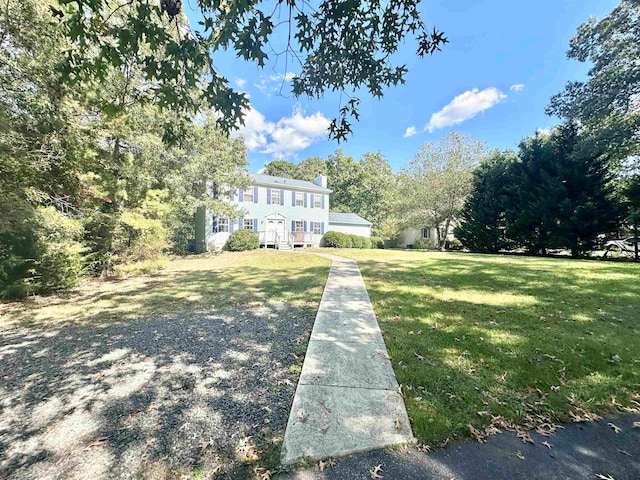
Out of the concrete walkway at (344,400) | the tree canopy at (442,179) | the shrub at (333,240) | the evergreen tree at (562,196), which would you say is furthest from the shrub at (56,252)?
the tree canopy at (442,179)

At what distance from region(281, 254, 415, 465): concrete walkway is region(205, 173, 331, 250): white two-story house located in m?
16.0

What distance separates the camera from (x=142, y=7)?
7.50ft

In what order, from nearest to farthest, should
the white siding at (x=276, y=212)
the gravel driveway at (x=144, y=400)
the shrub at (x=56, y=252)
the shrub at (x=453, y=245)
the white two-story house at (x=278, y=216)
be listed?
the gravel driveway at (x=144, y=400) < the shrub at (x=56, y=252) < the white siding at (x=276, y=212) < the white two-story house at (x=278, y=216) < the shrub at (x=453, y=245)

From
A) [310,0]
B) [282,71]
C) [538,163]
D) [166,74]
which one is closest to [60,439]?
[166,74]

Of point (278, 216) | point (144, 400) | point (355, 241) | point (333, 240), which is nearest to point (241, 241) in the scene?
point (278, 216)

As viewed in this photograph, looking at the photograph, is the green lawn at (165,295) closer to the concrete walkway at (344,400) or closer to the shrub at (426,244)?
the concrete walkway at (344,400)

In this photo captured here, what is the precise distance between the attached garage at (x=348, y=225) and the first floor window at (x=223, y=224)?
9.61 m

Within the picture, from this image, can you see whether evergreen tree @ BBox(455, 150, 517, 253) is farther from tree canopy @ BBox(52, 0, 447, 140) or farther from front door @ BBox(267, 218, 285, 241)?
tree canopy @ BBox(52, 0, 447, 140)

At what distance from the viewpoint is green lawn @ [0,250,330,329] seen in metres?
5.40

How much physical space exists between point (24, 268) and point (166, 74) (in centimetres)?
702

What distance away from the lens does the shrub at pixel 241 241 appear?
18719 mm

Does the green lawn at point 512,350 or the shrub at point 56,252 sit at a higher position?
the shrub at point 56,252

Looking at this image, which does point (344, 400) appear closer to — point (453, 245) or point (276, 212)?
point (276, 212)

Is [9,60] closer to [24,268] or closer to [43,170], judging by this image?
[43,170]
